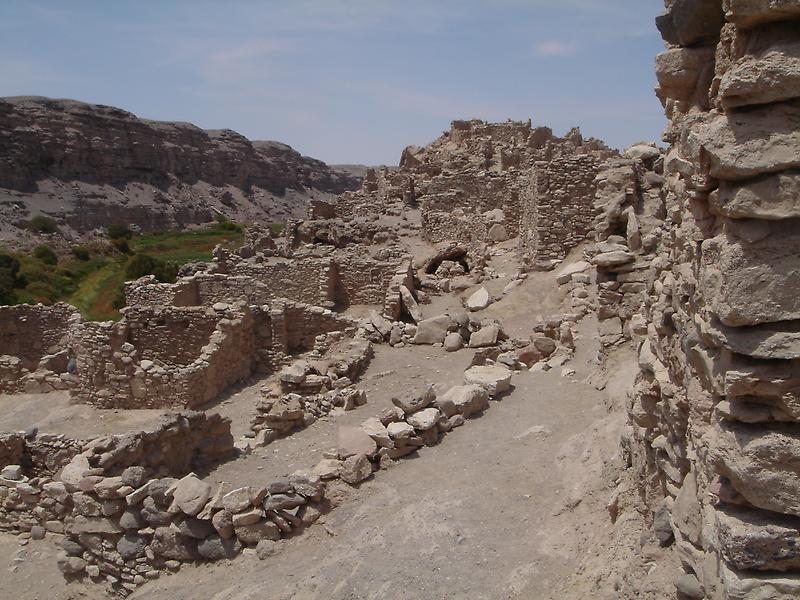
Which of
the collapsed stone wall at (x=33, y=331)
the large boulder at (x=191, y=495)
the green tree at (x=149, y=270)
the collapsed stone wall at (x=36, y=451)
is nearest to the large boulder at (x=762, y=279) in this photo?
the large boulder at (x=191, y=495)

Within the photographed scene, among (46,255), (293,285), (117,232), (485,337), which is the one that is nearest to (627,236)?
(485,337)

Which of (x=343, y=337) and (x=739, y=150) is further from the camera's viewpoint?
(x=343, y=337)

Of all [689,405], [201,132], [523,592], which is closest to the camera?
[689,405]

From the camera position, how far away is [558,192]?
16.0m

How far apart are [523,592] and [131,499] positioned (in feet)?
14.4

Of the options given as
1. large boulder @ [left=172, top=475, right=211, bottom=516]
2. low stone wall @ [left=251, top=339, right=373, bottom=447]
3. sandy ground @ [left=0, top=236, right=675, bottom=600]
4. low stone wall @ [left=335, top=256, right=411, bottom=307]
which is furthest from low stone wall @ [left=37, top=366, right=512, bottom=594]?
low stone wall @ [left=335, top=256, right=411, bottom=307]

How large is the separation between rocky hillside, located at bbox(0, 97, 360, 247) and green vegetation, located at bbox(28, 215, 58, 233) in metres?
1.35

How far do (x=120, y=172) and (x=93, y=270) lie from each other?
172 feet

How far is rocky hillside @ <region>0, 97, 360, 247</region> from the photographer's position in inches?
3223

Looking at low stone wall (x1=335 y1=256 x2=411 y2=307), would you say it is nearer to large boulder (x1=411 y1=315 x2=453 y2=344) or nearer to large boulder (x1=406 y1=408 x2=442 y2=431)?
large boulder (x1=411 y1=315 x2=453 y2=344)

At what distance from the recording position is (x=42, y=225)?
6881 cm

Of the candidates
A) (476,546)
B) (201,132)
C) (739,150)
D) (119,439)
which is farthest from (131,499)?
(201,132)

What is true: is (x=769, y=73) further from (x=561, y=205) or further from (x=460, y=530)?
(x=561, y=205)

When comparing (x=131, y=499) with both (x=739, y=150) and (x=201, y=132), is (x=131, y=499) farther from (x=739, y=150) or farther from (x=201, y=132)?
(x=201, y=132)
